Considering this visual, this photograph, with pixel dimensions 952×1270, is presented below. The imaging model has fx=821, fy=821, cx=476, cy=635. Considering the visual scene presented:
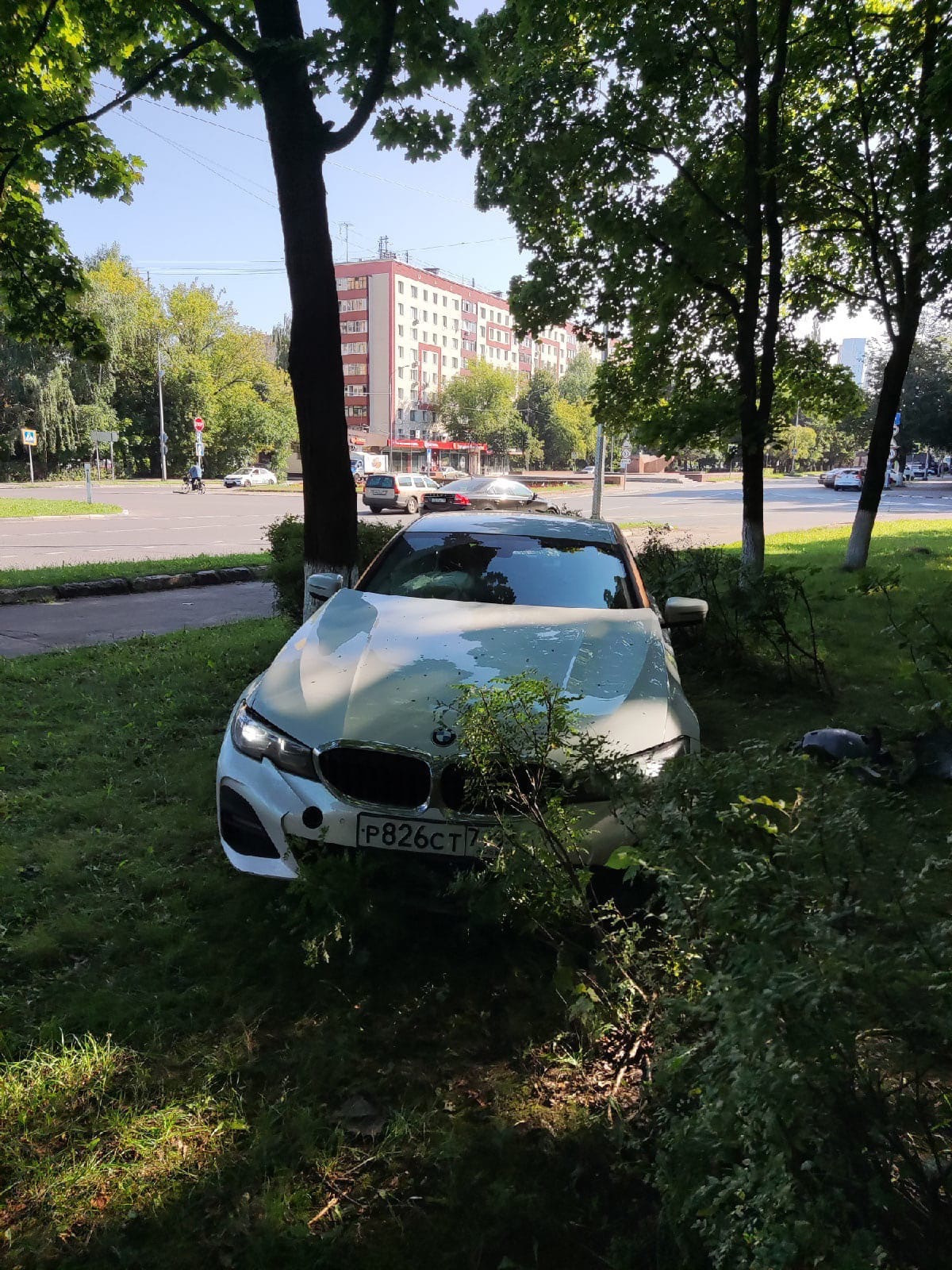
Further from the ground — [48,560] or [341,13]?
[341,13]

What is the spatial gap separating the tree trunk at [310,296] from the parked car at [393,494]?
79.5 feet

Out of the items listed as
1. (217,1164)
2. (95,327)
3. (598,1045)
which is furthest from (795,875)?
(95,327)

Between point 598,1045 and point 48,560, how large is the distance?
47.2 feet

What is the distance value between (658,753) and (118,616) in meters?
8.36

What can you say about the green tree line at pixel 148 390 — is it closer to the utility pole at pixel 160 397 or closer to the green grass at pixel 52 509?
the utility pole at pixel 160 397

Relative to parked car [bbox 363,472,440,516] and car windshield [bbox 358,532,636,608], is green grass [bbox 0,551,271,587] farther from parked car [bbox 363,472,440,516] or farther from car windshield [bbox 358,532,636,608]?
parked car [bbox 363,472,440,516]

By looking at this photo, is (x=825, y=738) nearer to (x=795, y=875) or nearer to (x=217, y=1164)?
(x=795, y=875)

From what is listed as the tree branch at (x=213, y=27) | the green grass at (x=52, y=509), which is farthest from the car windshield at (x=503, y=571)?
the green grass at (x=52, y=509)

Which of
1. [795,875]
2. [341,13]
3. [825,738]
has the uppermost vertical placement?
[341,13]

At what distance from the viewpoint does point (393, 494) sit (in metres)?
30.8

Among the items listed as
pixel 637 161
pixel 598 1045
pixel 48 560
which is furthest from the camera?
pixel 48 560

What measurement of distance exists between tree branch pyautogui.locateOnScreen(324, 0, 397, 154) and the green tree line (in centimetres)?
4737

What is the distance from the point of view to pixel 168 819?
3.99m

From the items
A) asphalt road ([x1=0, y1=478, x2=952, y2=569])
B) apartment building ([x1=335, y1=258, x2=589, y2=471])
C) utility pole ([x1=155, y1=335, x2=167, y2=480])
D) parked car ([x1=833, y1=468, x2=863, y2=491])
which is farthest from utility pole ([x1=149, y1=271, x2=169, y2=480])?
parked car ([x1=833, y1=468, x2=863, y2=491])
